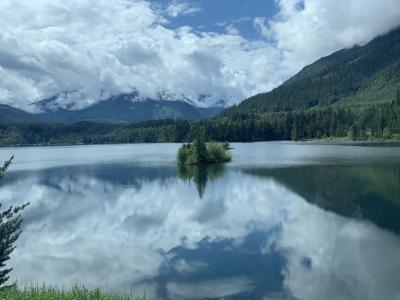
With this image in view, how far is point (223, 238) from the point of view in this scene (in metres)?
42.3

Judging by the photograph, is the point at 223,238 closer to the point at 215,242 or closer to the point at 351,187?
the point at 215,242

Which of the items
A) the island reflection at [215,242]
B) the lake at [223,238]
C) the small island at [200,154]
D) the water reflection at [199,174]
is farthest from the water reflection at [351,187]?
the small island at [200,154]

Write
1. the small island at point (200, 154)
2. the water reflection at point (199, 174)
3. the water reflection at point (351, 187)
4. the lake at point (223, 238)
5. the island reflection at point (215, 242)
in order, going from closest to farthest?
1. the island reflection at point (215, 242)
2. the lake at point (223, 238)
3. the water reflection at point (351, 187)
4. the water reflection at point (199, 174)
5. the small island at point (200, 154)

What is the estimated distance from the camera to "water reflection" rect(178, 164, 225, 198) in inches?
3214

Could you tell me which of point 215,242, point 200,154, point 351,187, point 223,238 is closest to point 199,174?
point 200,154

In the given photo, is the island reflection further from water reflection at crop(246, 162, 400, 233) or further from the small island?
the small island

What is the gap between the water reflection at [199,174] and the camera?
268 ft

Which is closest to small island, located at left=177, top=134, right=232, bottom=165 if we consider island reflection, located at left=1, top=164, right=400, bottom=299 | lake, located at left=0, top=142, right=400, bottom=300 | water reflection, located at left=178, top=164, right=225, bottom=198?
water reflection, located at left=178, top=164, right=225, bottom=198

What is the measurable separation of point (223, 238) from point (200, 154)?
275ft

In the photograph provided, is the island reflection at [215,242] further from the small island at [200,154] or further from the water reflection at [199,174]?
the small island at [200,154]

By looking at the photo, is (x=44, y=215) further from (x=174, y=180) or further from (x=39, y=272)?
(x=174, y=180)

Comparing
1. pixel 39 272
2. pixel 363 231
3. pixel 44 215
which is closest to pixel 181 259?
pixel 39 272

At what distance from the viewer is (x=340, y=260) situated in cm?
3400

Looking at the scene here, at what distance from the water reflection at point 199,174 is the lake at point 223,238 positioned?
128 cm
